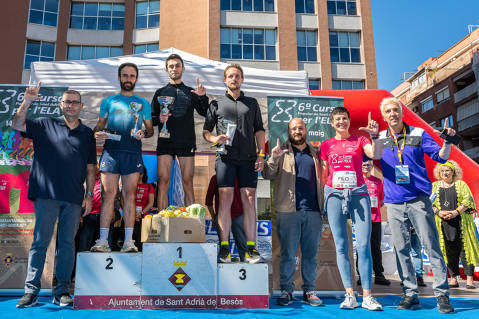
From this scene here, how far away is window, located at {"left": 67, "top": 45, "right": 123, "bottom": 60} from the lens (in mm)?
20109

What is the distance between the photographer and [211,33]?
1892 centimetres

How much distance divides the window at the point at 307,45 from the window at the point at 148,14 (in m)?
8.30

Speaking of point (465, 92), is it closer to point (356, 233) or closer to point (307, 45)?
point (307, 45)

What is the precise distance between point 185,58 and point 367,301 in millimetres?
4670

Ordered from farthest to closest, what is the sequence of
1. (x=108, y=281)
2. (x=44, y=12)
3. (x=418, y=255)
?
(x=44, y=12)
(x=418, y=255)
(x=108, y=281)

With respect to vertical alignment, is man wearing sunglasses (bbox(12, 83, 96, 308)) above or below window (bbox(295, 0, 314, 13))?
below

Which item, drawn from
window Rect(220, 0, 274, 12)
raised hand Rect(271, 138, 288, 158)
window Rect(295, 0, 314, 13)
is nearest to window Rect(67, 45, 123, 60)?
window Rect(220, 0, 274, 12)

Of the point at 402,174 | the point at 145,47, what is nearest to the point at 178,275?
the point at 402,174

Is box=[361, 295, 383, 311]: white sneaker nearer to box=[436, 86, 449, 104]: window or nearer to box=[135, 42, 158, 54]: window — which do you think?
box=[135, 42, 158, 54]: window

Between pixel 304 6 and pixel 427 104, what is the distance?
1757 centimetres

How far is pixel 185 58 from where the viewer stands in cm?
604

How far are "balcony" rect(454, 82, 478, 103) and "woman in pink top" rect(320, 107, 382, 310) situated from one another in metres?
26.8

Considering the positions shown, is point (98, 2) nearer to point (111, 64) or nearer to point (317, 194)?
point (111, 64)

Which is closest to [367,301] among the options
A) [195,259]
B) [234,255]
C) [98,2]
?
[195,259]
